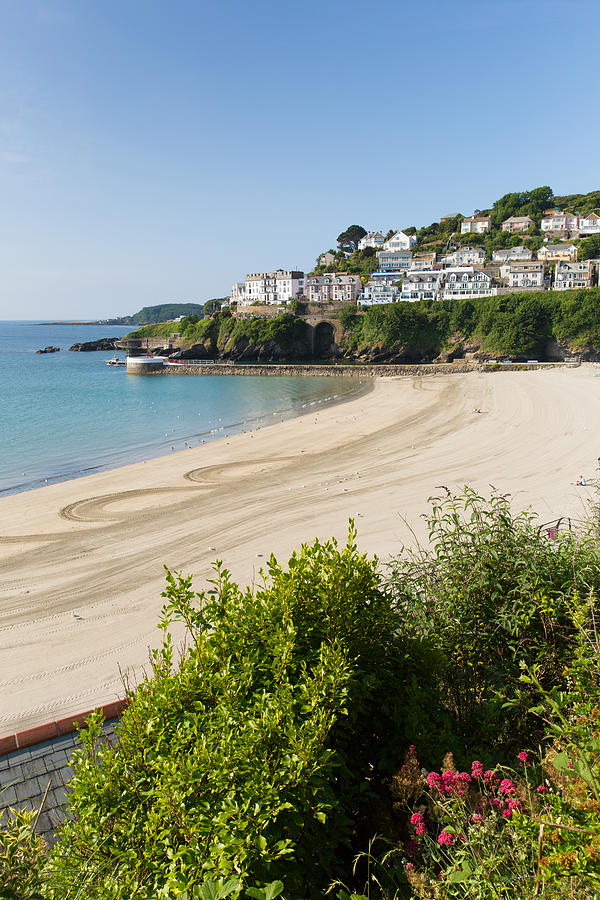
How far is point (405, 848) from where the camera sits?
2.65 m

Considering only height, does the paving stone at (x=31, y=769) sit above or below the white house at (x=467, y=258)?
below

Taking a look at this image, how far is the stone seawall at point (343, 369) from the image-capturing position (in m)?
59.3

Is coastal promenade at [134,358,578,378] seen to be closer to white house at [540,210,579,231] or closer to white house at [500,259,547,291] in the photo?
white house at [500,259,547,291]

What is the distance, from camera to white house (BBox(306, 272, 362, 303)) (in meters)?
92.2

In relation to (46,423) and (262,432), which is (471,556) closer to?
(262,432)

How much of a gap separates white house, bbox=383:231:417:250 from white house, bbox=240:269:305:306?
24.7 meters

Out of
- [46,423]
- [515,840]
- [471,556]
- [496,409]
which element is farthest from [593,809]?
[46,423]

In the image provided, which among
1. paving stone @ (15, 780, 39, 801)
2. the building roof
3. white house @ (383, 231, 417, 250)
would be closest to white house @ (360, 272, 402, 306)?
white house @ (383, 231, 417, 250)

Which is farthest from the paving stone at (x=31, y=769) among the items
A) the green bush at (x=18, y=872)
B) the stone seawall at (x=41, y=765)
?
the green bush at (x=18, y=872)

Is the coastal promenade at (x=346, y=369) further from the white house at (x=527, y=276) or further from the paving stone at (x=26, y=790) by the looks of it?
the paving stone at (x=26, y=790)

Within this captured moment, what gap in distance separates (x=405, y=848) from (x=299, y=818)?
788 millimetres

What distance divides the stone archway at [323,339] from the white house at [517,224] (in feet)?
Result: 177

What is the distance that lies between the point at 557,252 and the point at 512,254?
273 inches

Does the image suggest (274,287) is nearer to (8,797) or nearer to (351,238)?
(351,238)
